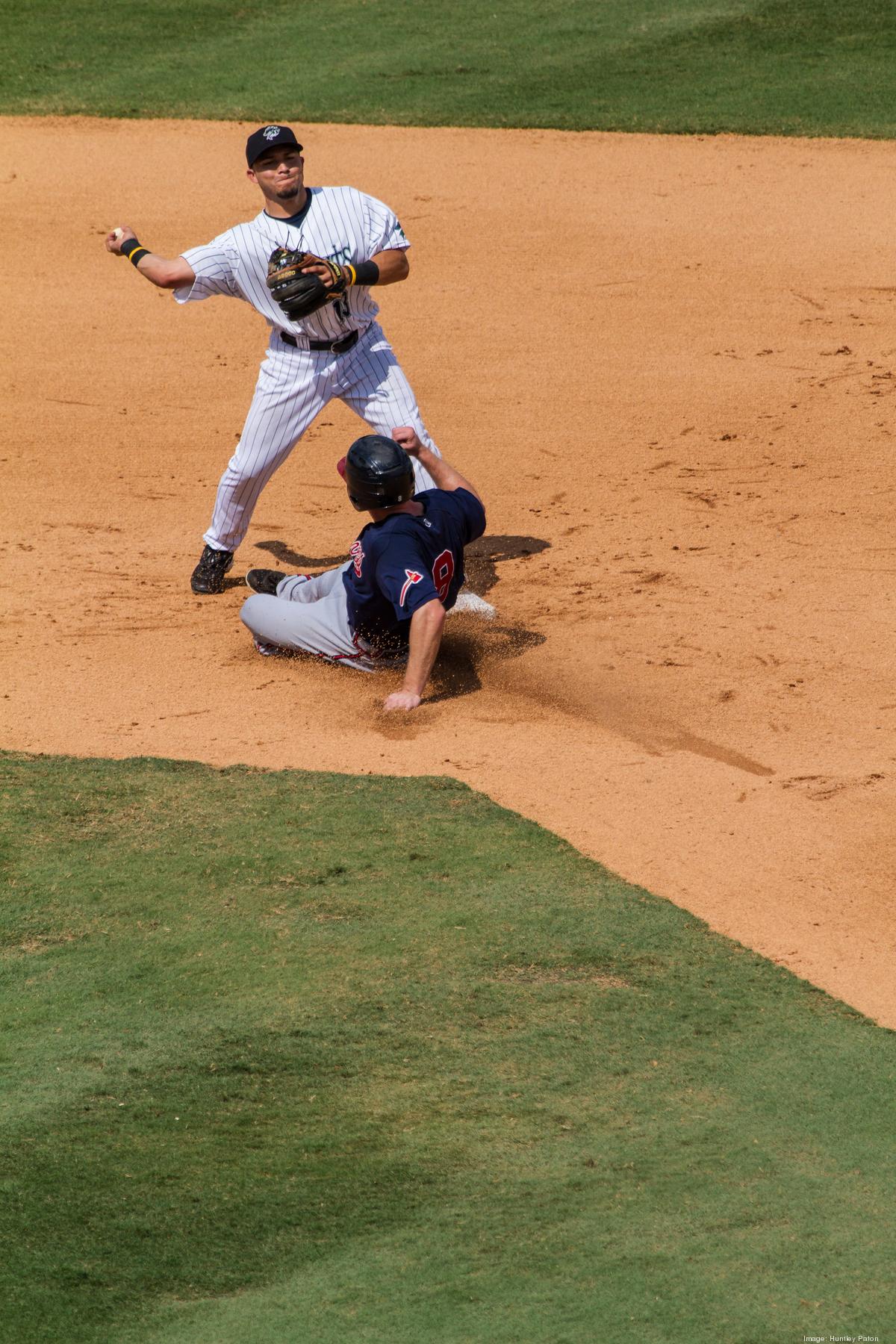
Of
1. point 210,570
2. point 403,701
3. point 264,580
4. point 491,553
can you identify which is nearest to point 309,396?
point 264,580

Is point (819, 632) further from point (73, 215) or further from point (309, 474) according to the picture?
point (73, 215)

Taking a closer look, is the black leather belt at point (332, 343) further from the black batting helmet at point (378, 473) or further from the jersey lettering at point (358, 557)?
the jersey lettering at point (358, 557)

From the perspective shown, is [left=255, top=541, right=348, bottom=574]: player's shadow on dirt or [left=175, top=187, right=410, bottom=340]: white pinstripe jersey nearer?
[left=175, top=187, right=410, bottom=340]: white pinstripe jersey

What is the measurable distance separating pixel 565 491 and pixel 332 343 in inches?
81.1

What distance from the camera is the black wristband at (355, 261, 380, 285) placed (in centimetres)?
687

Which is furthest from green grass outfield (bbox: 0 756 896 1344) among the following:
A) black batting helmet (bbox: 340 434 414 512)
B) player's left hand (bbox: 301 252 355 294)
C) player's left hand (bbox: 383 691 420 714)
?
player's left hand (bbox: 301 252 355 294)

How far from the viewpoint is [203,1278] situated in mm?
3238

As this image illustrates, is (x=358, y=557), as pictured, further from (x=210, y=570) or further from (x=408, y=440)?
(x=210, y=570)

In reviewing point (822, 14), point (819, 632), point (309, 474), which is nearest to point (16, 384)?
point (309, 474)

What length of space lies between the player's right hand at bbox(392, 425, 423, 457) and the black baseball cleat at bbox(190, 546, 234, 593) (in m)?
1.39

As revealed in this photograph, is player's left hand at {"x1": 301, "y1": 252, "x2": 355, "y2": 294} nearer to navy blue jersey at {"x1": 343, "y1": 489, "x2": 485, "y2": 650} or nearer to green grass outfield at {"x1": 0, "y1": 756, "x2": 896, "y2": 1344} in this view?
navy blue jersey at {"x1": 343, "y1": 489, "x2": 485, "y2": 650}

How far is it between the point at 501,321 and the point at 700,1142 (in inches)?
317

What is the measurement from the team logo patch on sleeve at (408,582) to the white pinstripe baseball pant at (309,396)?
1343 millimetres

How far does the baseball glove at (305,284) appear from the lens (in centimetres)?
673
